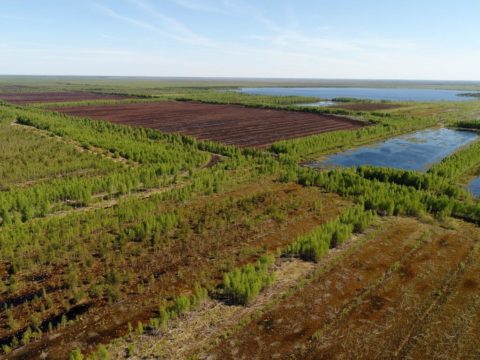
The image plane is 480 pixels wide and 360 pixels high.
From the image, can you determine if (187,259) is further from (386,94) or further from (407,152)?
(386,94)

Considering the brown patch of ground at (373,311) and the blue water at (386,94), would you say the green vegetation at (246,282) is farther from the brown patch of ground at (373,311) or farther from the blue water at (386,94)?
the blue water at (386,94)

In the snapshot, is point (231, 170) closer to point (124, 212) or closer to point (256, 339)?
point (124, 212)

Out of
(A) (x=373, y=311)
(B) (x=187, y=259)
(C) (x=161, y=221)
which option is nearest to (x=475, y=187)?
(A) (x=373, y=311)

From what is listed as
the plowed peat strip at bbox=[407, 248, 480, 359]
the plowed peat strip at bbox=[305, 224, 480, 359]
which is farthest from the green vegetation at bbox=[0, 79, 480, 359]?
the plowed peat strip at bbox=[407, 248, 480, 359]

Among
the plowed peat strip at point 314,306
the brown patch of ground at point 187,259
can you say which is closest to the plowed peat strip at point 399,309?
the plowed peat strip at point 314,306

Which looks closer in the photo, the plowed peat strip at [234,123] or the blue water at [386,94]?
the plowed peat strip at [234,123]
